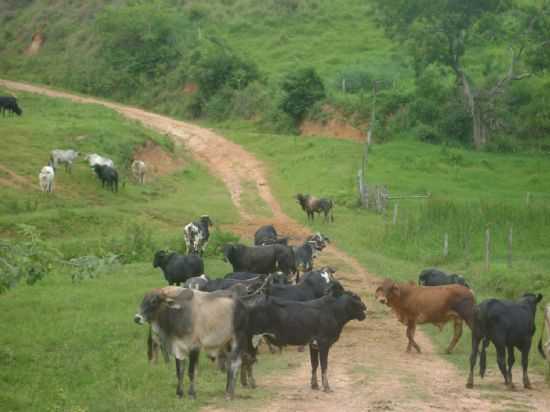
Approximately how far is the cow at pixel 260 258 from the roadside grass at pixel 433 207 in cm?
395

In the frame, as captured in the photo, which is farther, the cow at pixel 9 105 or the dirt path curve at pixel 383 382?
the cow at pixel 9 105

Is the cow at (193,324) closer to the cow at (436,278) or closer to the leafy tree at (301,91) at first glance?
the cow at (436,278)

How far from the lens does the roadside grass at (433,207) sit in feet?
85.5

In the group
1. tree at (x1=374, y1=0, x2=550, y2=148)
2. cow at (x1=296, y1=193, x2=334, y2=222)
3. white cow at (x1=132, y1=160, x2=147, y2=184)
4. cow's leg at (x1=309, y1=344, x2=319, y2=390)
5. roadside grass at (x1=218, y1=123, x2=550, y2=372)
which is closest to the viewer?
cow's leg at (x1=309, y1=344, x2=319, y2=390)

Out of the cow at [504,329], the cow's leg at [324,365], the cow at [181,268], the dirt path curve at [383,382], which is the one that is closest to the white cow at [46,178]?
the cow at [181,268]

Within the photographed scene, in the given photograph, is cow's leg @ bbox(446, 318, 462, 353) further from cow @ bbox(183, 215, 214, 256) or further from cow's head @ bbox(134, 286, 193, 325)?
cow @ bbox(183, 215, 214, 256)

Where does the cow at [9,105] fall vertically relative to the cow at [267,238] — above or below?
above

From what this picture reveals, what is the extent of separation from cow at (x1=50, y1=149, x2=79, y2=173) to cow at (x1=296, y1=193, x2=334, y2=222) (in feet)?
29.0

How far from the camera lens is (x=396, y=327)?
20828 mm

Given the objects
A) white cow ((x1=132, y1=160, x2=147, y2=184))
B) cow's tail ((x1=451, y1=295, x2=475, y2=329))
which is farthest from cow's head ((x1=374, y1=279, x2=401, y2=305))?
white cow ((x1=132, y1=160, x2=147, y2=184))

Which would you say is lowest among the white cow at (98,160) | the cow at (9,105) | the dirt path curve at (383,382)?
the dirt path curve at (383,382)

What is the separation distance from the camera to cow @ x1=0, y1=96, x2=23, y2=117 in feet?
153

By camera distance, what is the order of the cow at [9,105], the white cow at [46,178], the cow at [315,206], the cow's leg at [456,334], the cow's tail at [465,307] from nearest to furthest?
1. the cow's tail at [465,307]
2. the cow's leg at [456,334]
3. the white cow at [46,178]
4. the cow at [315,206]
5. the cow at [9,105]

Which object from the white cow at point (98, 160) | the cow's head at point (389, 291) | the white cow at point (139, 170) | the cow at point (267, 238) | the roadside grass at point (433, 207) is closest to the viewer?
the cow's head at point (389, 291)
